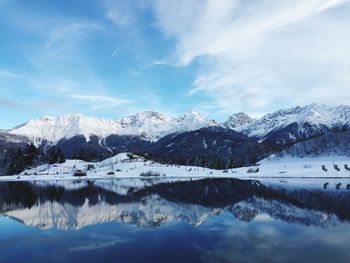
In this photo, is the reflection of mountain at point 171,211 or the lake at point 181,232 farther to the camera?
the reflection of mountain at point 171,211

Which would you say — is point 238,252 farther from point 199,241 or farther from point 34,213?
point 34,213

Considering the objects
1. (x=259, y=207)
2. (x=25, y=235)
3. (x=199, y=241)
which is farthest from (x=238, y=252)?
(x=259, y=207)

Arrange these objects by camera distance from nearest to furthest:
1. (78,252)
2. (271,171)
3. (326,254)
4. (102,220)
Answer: (326,254) < (78,252) < (102,220) < (271,171)

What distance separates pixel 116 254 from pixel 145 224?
1494 cm

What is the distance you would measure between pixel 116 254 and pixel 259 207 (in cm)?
3299

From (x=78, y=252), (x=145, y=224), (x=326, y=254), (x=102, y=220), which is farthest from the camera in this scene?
(x=102, y=220)

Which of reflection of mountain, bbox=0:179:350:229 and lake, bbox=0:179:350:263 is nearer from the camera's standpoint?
lake, bbox=0:179:350:263

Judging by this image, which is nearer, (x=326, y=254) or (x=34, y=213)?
(x=326, y=254)

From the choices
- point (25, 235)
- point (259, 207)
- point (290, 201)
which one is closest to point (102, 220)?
point (25, 235)

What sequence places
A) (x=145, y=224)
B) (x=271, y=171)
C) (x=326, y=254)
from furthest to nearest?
1. (x=271, y=171)
2. (x=145, y=224)
3. (x=326, y=254)

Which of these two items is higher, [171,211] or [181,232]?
[171,211]

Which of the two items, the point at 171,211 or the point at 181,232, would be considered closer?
the point at 181,232

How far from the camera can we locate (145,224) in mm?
46125

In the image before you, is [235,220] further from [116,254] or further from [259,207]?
[116,254]
